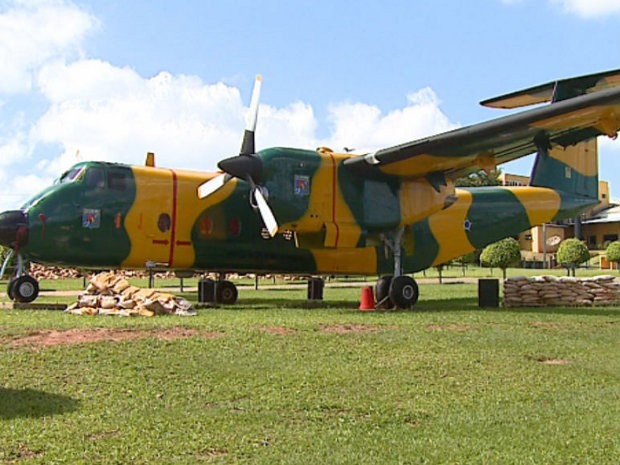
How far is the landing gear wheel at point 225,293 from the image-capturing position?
2069 cm

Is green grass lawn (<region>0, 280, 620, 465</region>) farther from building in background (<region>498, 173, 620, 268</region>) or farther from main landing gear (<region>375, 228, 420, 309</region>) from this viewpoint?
building in background (<region>498, 173, 620, 268</region>)

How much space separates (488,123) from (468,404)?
31.4ft

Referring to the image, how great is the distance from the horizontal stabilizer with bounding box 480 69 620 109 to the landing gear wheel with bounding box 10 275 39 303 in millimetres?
14832

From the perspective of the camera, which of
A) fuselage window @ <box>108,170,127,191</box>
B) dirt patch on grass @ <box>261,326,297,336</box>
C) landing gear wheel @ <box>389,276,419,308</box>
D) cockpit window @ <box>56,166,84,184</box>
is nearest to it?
dirt patch on grass @ <box>261,326,297,336</box>

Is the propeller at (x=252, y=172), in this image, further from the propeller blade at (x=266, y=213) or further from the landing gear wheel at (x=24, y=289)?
the landing gear wheel at (x=24, y=289)

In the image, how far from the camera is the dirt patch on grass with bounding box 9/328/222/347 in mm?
10258

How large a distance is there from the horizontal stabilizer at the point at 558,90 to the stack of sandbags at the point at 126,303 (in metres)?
12.6

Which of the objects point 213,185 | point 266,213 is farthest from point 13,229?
point 266,213

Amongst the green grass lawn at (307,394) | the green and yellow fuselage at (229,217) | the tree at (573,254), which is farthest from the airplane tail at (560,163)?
the tree at (573,254)

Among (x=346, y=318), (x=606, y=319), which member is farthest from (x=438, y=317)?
(x=606, y=319)

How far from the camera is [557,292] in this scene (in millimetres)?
19625

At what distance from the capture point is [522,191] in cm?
2295

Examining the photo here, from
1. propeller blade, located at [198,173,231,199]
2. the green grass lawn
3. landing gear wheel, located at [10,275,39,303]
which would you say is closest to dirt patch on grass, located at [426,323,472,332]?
the green grass lawn

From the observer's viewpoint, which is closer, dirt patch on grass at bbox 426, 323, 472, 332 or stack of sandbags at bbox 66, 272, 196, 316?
dirt patch on grass at bbox 426, 323, 472, 332
